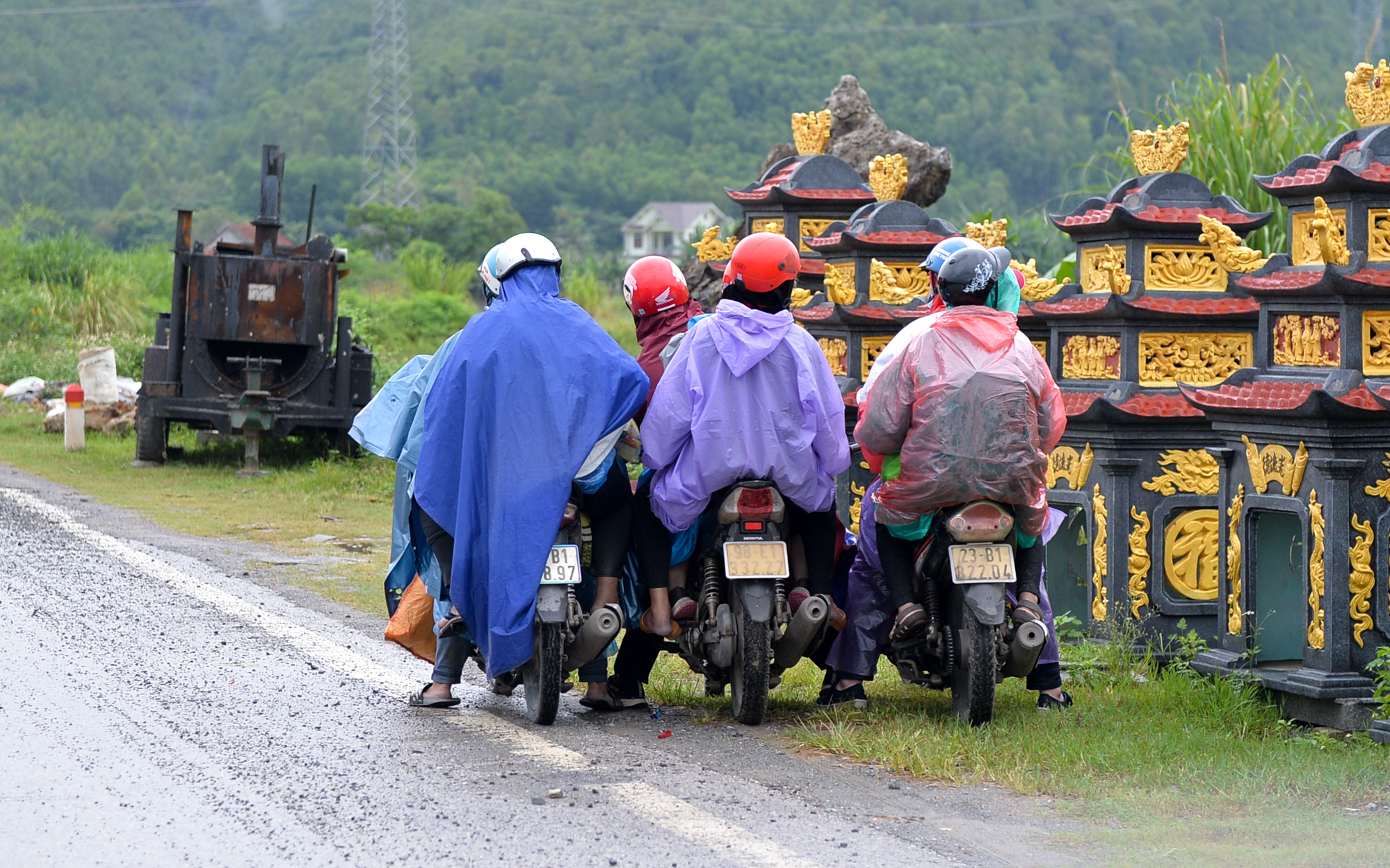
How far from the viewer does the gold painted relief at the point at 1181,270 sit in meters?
7.24

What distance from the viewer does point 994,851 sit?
4.42 m

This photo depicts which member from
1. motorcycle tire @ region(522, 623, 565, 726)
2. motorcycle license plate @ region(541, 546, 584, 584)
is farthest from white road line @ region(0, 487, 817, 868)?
motorcycle license plate @ region(541, 546, 584, 584)

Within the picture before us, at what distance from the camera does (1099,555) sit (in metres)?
7.25

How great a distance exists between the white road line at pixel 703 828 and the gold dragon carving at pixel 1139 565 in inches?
115

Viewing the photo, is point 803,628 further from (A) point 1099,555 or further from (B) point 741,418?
(A) point 1099,555

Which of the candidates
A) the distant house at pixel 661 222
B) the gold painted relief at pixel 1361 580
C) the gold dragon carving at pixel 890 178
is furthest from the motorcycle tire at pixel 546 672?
the distant house at pixel 661 222

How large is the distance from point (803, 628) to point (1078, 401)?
210 cm

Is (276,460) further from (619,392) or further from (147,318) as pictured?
(147,318)

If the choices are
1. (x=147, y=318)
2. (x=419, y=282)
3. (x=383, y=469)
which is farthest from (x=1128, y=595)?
(x=419, y=282)

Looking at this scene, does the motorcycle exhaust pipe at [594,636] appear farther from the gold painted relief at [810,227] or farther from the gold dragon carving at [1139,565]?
the gold painted relief at [810,227]

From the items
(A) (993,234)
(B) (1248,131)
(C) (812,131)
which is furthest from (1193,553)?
(B) (1248,131)

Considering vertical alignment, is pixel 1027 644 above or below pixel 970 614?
below

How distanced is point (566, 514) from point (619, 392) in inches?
18.8

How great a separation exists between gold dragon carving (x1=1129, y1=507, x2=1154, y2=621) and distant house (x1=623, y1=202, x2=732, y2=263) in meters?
60.8
